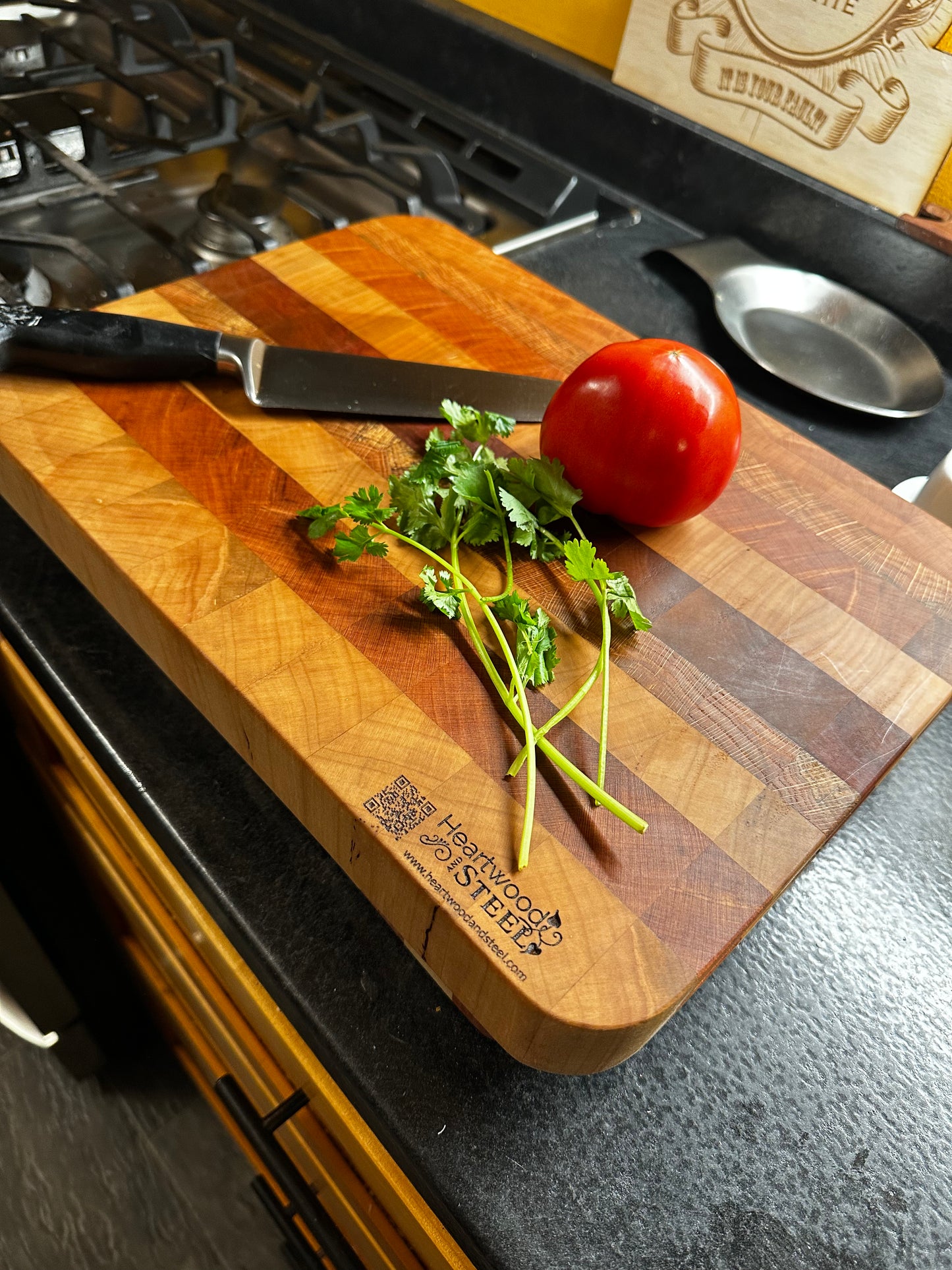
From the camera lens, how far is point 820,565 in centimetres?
65

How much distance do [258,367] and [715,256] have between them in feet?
1.93

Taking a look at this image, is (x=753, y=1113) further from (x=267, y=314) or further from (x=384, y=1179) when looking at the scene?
(x=267, y=314)

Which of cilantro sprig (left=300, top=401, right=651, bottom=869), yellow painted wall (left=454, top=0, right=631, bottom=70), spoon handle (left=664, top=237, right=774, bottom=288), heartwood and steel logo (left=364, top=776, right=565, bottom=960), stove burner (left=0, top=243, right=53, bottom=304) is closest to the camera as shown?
heartwood and steel logo (left=364, top=776, right=565, bottom=960)

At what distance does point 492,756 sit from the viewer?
1.68ft

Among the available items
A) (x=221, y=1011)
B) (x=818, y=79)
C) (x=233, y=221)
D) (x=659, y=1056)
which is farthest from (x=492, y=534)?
(x=818, y=79)

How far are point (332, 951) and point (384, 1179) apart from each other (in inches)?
5.2

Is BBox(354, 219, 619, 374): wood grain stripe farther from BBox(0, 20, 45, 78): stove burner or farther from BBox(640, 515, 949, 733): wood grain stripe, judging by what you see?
BBox(0, 20, 45, 78): stove burner

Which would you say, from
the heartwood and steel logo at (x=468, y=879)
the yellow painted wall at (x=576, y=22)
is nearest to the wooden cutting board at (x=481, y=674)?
the heartwood and steel logo at (x=468, y=879)

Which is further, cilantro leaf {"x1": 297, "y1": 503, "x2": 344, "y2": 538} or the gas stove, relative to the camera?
the gas stove

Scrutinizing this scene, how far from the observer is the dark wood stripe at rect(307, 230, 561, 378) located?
771mm

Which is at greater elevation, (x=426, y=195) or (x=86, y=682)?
(x=426, y=195)

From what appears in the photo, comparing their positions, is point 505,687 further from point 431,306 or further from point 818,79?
point 818,79

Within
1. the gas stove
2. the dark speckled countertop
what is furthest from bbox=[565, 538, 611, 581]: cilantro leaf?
the gas stove

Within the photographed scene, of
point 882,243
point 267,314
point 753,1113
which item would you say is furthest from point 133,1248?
point 882,243
